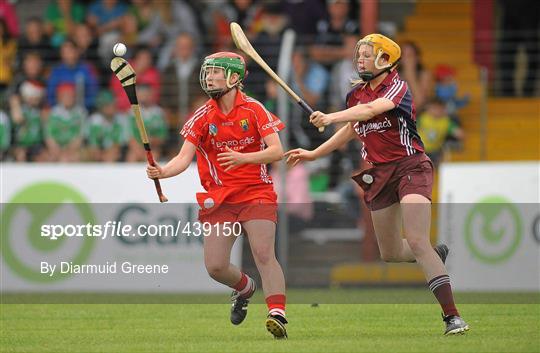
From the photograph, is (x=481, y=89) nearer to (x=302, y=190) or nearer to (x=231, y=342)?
(x=302, y=190)

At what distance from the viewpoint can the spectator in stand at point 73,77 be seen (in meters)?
17.7

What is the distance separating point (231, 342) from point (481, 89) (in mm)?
Result: 9449

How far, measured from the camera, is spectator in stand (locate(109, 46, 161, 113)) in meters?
17.5

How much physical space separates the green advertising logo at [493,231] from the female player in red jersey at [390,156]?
4.85 metres

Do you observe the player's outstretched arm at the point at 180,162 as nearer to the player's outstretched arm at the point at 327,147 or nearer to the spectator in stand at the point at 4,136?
the player's outstretched arm at the point at 327,147

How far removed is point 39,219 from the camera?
1536 centimetres

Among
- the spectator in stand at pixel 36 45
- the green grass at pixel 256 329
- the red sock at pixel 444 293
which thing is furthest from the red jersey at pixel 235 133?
the spectator in stand at pixel 36 45

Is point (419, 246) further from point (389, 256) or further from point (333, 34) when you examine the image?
point (333, 34)

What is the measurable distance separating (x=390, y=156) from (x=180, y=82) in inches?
311

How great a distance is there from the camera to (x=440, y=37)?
1973 cm

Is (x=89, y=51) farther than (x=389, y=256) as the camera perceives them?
Yes

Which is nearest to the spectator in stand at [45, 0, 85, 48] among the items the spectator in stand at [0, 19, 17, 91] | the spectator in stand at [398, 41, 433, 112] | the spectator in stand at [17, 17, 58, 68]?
the spectator in stand at [17, 17, 58, 68]

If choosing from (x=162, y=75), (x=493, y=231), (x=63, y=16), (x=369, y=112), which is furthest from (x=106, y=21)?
(x=369, y=112)

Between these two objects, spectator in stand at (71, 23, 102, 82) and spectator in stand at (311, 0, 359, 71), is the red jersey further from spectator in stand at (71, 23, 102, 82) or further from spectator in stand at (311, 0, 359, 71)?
spectator in stand at (71, 23, 102, 82)
